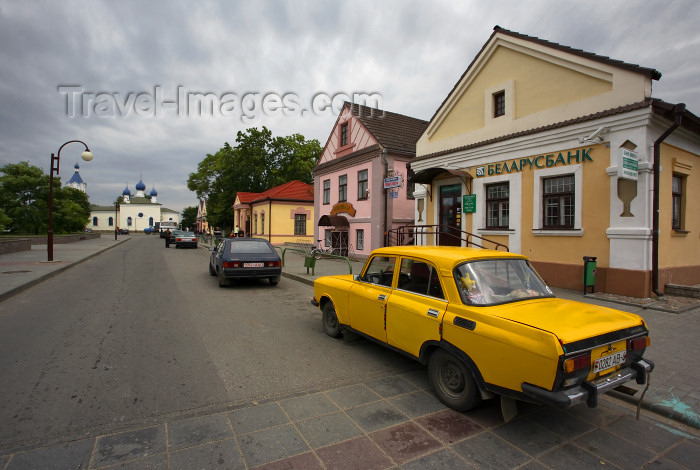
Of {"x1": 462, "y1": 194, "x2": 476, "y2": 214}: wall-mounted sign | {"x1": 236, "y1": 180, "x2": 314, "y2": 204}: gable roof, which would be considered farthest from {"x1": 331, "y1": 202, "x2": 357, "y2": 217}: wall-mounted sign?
{"x1": 236, "y1": 180, "x2": 314, "y2": 204}: gable roof

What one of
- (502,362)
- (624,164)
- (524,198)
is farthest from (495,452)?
(524,198)

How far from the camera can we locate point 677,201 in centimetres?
981

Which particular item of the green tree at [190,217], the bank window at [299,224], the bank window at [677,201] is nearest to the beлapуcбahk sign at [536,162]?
the bank window at [677,201]

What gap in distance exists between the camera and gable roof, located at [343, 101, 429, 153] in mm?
19344

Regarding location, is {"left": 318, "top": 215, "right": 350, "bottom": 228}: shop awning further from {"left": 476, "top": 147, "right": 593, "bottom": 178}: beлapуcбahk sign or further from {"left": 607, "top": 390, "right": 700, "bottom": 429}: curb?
{"left": 607, "top": 390, "right": 700, "bottom": 429}: curb

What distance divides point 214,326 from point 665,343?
23.5 ft

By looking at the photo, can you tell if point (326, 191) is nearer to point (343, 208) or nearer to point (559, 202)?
point (343, 208)

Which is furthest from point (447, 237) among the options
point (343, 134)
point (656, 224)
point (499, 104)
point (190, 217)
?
point (190, 217)

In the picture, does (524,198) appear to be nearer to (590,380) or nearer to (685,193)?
(685,193)

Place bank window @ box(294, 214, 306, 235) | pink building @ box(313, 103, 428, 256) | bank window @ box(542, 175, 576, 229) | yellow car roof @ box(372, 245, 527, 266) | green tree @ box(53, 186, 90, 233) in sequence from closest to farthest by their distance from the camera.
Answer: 1. yellow car roof @ box(372, 245, 527, 266)
2. bank window @ box(542, 175, 576, 229)
3. pink building @ box(313, 103, 428, 256)
4. bank window @ box(294, 214, 306, 235)
5. green tree @ box(53, 186, 90, 233)

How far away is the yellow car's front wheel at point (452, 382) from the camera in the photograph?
3387mm

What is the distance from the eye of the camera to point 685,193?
9883 millimetres

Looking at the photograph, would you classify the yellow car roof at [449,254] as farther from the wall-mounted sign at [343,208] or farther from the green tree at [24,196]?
the green tree at [24,196]

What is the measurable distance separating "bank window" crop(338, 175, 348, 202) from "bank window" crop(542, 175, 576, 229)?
1269 cm
